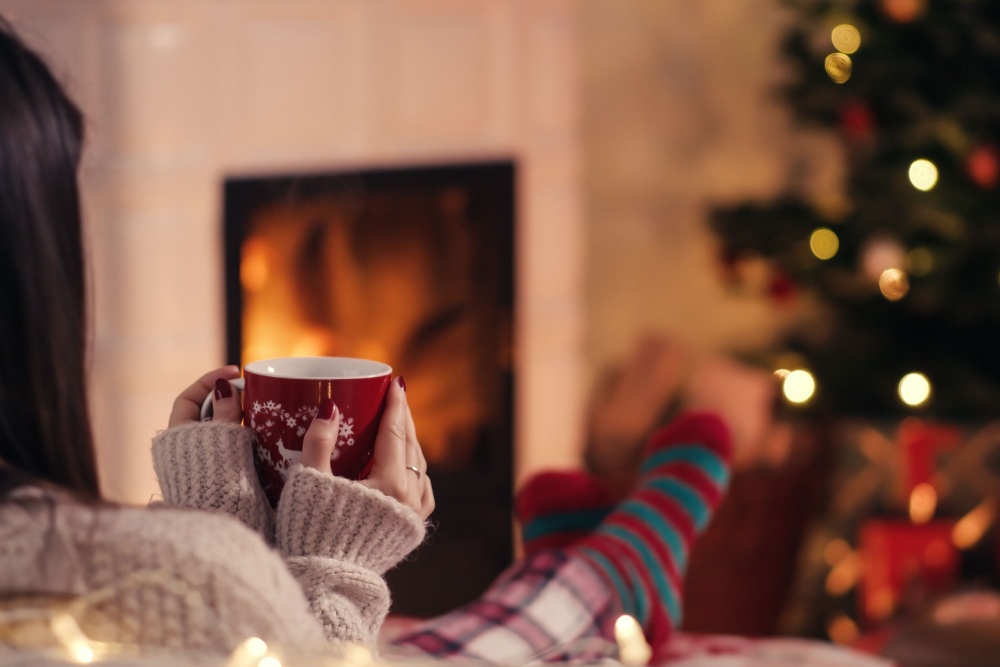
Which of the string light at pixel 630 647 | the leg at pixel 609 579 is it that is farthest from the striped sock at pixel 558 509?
the string light at pixel 630 647

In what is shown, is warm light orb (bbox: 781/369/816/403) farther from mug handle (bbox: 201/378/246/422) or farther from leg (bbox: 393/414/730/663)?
mug handle (bbox: 201/378/246/422)

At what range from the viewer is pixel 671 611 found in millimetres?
724

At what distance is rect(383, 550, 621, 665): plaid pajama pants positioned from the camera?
1.82ft

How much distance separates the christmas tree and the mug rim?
1136 mm

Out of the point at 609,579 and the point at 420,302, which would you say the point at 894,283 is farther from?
the point at 609,579

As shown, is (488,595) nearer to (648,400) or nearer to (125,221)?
(125,221)

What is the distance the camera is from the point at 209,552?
336 millimetres

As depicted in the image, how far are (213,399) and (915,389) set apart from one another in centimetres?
125

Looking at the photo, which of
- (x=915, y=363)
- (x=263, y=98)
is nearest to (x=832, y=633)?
(x=915, y=363)

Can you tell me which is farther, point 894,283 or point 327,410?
point 894,283

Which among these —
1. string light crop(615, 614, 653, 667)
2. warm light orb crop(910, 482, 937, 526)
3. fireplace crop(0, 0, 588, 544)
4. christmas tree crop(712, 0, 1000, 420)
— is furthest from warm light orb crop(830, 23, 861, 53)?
string light crop(615, 614, 653, 667)

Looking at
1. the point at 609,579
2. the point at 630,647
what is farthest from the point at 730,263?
the point at 630,647

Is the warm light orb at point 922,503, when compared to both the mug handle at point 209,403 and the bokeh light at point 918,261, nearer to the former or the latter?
the bokeh light at point 918,261

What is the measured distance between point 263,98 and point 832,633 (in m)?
1.23
